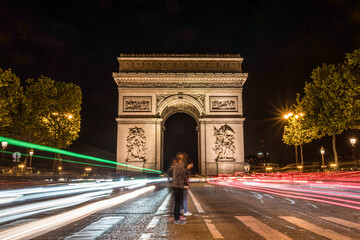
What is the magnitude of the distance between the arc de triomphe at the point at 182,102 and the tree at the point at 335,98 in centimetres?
807

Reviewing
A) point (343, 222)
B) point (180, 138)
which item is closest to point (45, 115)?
point (180, 138)

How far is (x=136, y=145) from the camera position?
36.4 meters

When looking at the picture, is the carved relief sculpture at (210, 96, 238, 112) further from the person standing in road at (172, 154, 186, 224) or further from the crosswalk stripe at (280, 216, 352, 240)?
the crosswalk stripe at (280, 216, 352, 240)

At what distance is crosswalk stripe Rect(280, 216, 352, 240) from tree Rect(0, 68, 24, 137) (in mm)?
28398

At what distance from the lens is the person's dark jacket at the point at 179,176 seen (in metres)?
7.40

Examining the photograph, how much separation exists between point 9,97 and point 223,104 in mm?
22428

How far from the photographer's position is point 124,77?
37344mm

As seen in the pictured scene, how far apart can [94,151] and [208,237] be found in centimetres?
5002

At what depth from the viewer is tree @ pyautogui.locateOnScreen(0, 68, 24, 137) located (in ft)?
95.8

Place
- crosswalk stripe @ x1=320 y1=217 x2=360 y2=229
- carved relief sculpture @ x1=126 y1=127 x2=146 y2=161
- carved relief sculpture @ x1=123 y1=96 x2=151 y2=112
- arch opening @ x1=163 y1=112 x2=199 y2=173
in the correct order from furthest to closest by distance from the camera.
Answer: arch opening @ x1=163 y1=112 x2=199 y2=173, carved relief sculpture @ x1=123 y1=96 x2=151 y2=112, carved relief sculpture @ x1=126 y1=127 x2=146 y2=161, crosswalk stripe @ x1=320 y1=217 x2=360 y2=229

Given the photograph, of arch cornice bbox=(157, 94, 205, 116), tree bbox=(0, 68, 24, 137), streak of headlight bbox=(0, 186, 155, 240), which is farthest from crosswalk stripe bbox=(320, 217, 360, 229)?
arch cornice bbox=(157, 94, 205, 116)

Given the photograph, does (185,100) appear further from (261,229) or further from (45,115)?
(261,229)

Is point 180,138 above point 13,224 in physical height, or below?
above

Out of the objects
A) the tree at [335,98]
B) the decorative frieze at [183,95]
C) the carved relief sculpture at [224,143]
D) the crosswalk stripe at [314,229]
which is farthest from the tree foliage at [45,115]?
the crosswalk stripe at [314,229]
